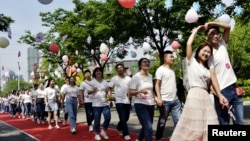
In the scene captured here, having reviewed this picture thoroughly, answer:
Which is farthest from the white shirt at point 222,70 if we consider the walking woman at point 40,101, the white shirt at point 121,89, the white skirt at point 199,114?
the walking woman at point 40,101

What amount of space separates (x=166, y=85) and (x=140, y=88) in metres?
0.56

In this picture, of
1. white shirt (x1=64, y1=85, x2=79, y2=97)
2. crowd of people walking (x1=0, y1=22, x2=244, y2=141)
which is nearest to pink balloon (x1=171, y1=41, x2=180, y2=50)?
crowd of people walking (x1=0, y1=22, x2=244, y2=141)

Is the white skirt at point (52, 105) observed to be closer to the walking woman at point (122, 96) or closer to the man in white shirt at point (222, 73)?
the walking woman at point (122, 96)

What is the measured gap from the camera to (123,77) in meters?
9.65

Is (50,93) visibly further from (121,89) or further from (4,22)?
(121,89)

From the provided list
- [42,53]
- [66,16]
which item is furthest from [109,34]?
[42,53]

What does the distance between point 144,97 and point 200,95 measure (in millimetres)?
2306

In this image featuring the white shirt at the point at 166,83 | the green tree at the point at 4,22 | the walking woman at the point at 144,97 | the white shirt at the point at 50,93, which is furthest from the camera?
the green tree at the point at 4,22

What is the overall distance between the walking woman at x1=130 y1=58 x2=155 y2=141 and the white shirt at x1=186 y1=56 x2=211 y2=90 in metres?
2.19

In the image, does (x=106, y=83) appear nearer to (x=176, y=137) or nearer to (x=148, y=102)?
(x=148, y=102)

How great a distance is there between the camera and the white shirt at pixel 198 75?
5.12m

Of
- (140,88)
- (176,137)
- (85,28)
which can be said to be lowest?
(176,137)

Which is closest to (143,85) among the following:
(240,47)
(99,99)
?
(99,99)

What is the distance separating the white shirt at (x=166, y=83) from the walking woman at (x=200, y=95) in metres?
1.87
